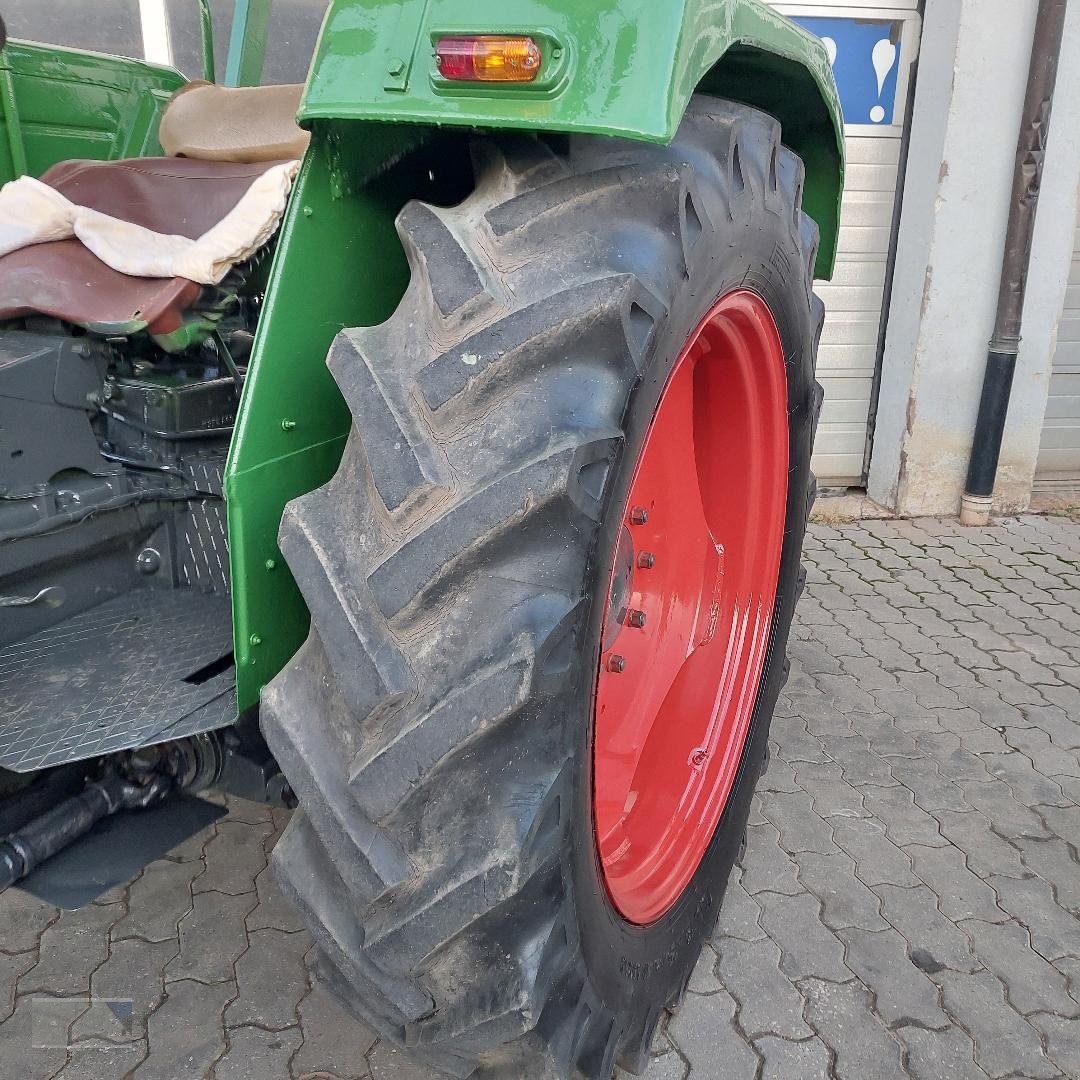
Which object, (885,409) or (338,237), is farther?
(885,409)

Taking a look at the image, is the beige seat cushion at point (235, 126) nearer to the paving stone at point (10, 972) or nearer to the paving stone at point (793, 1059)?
the paving stone at point (10, 972)

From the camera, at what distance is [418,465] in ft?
3.56

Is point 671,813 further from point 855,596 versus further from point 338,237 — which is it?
point 855,596

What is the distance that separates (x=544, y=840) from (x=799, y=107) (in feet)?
4.88

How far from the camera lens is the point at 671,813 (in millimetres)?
1917

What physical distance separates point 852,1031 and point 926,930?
0.36 m

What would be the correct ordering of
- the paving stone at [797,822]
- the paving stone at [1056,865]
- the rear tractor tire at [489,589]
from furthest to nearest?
the paving stone at [797,822] → the paving stone at [1056,865] → the rear tractor tire at [489,589]

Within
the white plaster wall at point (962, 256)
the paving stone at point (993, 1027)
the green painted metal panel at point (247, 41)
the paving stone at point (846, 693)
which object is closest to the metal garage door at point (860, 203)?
the white plaster wall at point (962, 256)

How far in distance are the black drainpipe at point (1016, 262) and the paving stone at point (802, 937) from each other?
9.97ft

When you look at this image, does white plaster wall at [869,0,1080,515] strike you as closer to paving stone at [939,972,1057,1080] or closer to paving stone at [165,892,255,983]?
paving stone at [939,972,1057,1080]

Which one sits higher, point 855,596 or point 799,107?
point 799,107

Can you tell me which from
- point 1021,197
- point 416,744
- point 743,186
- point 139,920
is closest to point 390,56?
point 743,186

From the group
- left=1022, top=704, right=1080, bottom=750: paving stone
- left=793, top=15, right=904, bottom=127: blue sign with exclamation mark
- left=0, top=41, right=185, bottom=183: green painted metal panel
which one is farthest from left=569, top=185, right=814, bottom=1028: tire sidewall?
left=793, top=15, right=904, bottom=127: blue sign with exclamation mark

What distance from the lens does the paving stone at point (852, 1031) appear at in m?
1.78
